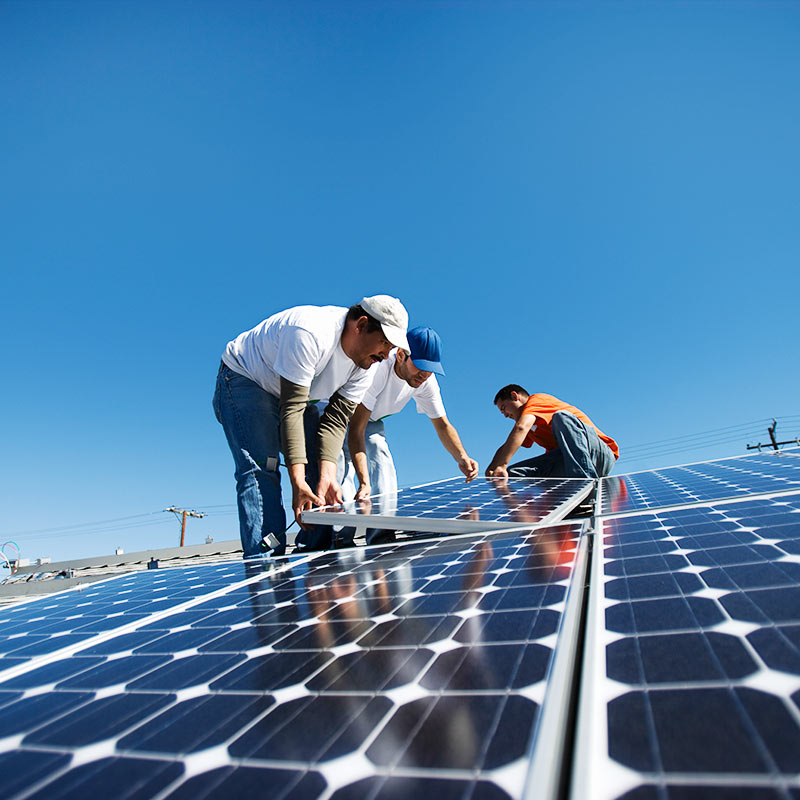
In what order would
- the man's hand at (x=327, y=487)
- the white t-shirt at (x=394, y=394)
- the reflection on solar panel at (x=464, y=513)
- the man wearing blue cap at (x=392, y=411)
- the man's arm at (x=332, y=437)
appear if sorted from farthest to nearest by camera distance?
the white t-shirt at (x=394, y=394) < the man wearing blue cap at (x=392, y=411) < the man's arm at (x=332, y=437) < the man's hand at (x=327, y=487) < the reflection on solar panel at (x=464, y=513)

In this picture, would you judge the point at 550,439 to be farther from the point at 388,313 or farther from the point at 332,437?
the point at 388,313

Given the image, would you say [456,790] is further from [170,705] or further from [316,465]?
[316,465]

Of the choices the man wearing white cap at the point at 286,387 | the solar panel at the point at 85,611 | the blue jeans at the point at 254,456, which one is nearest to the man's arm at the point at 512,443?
the man wearing white cap at the point at 286,387

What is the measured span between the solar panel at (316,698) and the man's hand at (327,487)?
2.98 m

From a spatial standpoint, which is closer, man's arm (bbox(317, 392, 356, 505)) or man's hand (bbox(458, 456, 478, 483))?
man's arm (bbox(317, 392, 356, 505))

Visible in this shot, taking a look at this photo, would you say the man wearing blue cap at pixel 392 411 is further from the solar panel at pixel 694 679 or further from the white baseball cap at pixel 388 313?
the solar panel at pixel 694 679

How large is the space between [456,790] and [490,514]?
274 centimetres

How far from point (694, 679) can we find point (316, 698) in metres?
0.59

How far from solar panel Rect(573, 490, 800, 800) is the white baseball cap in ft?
11.3

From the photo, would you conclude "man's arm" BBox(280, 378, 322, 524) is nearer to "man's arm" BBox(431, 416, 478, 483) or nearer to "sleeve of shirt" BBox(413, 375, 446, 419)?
"sleeve of shirt" BBox(413, 375, 446, 419)

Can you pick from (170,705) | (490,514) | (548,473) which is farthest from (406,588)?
(548,473)

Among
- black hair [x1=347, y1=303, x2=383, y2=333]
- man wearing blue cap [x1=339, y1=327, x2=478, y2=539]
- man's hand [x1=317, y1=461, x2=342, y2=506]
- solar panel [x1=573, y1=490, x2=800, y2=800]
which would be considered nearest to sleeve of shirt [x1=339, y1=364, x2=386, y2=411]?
man wearing blue cap [x1=339, y1=327, x2=478, y2=539]

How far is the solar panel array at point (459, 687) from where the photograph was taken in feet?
1.75

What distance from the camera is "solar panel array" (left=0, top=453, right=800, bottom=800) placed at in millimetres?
533
